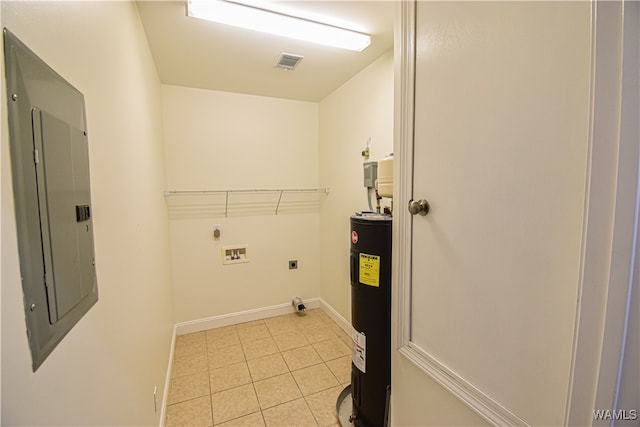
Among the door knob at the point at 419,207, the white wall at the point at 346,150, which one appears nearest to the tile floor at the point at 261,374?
the white wall at the point at 346,150

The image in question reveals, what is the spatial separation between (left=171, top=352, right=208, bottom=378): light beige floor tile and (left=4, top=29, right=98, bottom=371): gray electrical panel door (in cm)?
188

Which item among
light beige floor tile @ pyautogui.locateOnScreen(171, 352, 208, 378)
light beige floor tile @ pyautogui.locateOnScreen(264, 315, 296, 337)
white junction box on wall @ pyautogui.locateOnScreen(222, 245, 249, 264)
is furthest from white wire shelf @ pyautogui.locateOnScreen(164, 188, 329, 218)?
light beige floor tile @ pyautogui.locateOnScreen(171, 352, 208, 378)

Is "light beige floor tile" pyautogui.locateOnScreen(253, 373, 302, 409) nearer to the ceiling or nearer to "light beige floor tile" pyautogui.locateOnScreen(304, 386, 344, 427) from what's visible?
"light beige floor tile" pyautogui.locateOnScreen(304, 386, 344, 427)

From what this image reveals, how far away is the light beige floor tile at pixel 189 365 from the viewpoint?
221 cm

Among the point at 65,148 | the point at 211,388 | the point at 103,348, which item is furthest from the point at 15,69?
the point at 211,388

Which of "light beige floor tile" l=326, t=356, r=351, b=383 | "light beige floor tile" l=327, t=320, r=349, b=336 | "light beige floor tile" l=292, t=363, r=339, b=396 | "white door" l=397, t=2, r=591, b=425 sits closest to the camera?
"white door" l=397, t=2, r=591, b=425

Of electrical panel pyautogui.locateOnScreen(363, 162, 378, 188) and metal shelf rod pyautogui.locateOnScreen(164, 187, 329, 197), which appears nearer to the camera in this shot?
electrical panel pyautogui.locateOnScreen(363, 162, 378, 188)

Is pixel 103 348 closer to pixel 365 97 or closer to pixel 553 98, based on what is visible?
pixel 553 98

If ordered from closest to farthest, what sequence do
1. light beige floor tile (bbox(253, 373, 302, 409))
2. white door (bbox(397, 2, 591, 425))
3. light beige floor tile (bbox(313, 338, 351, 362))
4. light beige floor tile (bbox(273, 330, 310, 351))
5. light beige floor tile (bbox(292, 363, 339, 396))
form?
white door (bbox(397, 2, 591, 425))
light beige floor tile (bbox(253, 373, 302, 409))
light beige floor tile (bbox(292, 363, 339, 396))
light beige floor tile (bbox(313, 338, 351, 362))
light beige floor tile (bbox(273, 330, 310, 351))

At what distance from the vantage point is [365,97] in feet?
7.77

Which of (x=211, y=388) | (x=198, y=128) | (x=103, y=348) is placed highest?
(x=198, y=128)

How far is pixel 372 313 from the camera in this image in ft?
4.89

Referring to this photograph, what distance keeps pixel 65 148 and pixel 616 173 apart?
1119 millimetres

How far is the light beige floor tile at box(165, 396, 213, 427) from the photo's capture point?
173 centimetres
